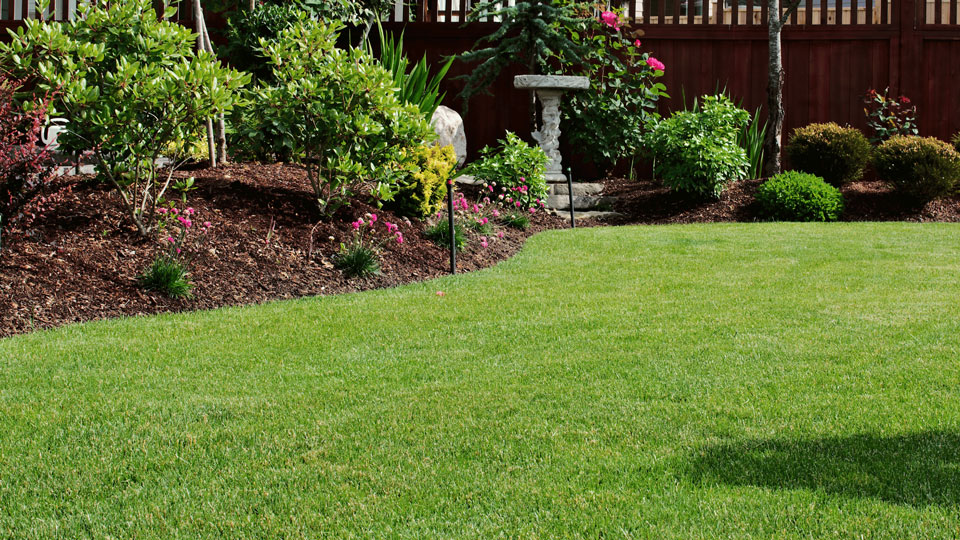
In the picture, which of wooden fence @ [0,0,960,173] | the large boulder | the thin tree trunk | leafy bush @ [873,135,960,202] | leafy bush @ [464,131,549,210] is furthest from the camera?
wooden fence @ [0,0,960,173]

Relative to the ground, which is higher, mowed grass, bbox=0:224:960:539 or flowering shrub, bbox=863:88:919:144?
flowering shrub, bbox=863:88:919:144

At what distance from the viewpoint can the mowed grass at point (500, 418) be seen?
2584mm

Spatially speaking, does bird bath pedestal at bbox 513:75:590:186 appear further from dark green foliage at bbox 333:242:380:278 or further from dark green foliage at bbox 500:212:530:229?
dark green foliage at bbox 333:242:380:278

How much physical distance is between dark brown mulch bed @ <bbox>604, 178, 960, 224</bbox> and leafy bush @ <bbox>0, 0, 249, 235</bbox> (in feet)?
18.2

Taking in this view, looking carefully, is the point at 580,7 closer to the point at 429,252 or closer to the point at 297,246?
the point at 429,252

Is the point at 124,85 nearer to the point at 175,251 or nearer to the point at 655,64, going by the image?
the point at 175,251

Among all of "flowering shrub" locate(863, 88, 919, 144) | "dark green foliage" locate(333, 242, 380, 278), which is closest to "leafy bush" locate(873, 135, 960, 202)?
"flowering shrub" locate(863, 88, 919, 144)

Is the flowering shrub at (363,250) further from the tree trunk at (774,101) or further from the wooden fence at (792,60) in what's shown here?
the tree trunk at (774,101)

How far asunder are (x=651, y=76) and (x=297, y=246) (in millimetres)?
6989

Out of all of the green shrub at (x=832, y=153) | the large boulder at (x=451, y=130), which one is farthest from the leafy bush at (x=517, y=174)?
the green shrub at (x=832, y=153)

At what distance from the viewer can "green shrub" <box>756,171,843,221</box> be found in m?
9.90

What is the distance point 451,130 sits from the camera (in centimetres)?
1123

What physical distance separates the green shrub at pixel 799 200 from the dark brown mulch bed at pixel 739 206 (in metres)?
0.22

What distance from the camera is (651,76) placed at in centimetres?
1199
